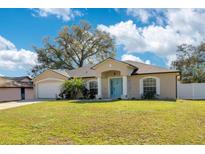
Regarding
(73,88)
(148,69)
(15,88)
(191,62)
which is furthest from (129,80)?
(15,88)

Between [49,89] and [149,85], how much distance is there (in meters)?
11.6

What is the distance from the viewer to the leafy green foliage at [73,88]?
2414cm

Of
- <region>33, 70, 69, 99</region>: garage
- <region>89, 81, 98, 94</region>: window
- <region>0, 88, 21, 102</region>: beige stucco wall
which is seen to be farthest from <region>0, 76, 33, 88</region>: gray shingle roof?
<region>89, 81, 98, 94</region>: window

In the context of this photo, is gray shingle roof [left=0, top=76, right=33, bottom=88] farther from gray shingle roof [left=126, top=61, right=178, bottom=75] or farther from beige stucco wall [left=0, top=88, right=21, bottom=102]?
gray shingle roof [left=126, top=61, right=178, bottom=75]

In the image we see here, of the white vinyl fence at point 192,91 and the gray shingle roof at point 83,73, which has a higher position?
the gray shingle roof at point 83,73

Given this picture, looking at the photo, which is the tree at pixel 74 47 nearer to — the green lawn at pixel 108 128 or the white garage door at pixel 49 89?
the white garage door at pixel 49 89

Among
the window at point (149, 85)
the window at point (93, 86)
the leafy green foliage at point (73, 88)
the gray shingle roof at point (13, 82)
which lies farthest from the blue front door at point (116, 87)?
the gray shingle roof at point (13, 82)

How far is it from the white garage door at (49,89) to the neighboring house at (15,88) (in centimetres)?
862

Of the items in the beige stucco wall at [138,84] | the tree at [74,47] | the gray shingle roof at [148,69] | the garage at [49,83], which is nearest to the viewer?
the beige stucco wall at [138,84]

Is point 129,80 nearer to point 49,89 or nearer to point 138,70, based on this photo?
point 138,70

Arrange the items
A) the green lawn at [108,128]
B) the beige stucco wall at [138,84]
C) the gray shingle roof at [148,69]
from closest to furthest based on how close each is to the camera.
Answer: the green lawn at [108,128] → the beige stucco wall at [138,84] → the gray shingle roof at [148,69]

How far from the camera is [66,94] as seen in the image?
984 inches

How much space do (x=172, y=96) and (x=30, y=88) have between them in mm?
25371
